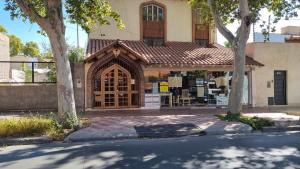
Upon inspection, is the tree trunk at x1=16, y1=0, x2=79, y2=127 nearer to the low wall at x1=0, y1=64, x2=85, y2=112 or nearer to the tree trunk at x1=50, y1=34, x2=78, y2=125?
the tree trunk at x1=50, y1=34, x2=78, y2=125

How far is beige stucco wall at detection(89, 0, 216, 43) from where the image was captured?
23.4m

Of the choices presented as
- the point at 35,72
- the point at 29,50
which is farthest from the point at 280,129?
the point at 29,50

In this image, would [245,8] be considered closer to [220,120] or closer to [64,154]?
[220,120]

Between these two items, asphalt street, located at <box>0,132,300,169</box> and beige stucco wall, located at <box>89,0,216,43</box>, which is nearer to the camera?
asphalt street, located at <box>0,132,300,169</box>

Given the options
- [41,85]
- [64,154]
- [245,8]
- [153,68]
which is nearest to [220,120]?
[245,8]

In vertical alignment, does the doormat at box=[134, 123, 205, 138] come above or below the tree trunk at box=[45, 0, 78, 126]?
below

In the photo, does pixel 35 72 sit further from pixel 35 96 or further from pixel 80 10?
pixel 80 10

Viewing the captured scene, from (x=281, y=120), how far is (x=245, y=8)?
4.92 m

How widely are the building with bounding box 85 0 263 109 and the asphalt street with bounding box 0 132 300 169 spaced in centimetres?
932

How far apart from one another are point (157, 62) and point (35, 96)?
6.80m

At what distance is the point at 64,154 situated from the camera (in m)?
9.35

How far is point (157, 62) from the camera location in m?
20.2

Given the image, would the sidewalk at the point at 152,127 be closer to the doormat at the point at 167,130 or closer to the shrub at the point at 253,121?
the doormat at the point at 167,130

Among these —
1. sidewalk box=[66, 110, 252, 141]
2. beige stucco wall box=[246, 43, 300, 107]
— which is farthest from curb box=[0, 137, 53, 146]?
beige stucco wall box=[246, 43, 300, 107]
